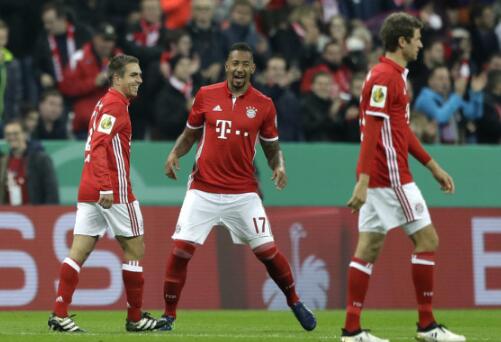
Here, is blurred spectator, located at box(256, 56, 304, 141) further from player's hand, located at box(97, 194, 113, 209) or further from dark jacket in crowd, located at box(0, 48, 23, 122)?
player's hand, located at box(97, 194, 113, 209)

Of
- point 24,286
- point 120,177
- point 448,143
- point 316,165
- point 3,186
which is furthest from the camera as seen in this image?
point 448,143

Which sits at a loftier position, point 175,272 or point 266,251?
point 266,251

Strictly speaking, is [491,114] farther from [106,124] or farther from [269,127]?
[106,124]

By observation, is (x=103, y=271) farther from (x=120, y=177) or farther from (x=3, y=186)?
(x=120, y=177)

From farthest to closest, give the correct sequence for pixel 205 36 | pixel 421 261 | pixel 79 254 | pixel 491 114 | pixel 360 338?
1. pixel 491 114
2. pixel 205 36
3. pixel 79 254
4. pixel 421 261
5. pixel 360 338

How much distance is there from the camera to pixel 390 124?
10.6 metres

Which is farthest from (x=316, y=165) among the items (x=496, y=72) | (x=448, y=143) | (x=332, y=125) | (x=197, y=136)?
(x=197, y=136)

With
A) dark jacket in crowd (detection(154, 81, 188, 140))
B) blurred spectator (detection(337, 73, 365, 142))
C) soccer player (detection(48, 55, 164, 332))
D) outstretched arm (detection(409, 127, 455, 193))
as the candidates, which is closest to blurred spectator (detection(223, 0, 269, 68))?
blurred spectator (detection(337, 73, 365, 142))

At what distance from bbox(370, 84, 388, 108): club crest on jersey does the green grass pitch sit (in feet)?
6.66

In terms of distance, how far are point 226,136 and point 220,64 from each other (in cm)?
703

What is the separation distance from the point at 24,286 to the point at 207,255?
2.23 meters

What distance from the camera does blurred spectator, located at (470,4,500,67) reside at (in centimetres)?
2244

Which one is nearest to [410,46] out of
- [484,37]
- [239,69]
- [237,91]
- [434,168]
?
[434,168]

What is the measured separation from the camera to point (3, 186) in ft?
56.6
